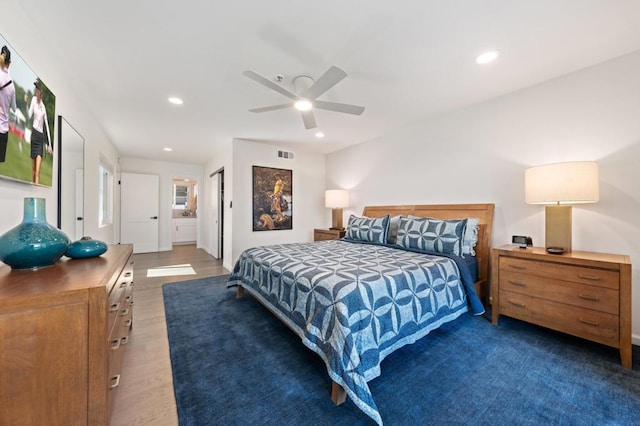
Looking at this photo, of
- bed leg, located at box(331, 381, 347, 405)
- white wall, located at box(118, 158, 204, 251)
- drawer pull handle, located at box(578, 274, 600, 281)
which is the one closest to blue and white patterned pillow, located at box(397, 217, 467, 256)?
drawer pull handle, located at box(578, 274, 600, 281)

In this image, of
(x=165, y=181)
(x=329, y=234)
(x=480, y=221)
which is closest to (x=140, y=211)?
(x=165, y=181)

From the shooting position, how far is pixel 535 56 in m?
2.16

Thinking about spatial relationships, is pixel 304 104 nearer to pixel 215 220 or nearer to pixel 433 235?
pixel 433 235

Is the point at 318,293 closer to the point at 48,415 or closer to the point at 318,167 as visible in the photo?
the point at 48,415

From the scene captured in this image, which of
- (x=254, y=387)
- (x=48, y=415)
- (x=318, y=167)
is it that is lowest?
(x=254, y=387)

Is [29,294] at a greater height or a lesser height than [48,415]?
greater

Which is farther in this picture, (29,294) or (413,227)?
(413,227)

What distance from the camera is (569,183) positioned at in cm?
211

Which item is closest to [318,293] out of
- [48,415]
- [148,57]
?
[48,415]

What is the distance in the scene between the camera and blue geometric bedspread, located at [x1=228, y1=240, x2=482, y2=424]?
1470 millimetres

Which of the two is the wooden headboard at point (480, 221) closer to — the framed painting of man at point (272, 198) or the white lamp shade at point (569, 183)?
the white lamp shade at point (569, 183)

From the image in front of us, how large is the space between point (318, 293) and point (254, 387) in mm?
731

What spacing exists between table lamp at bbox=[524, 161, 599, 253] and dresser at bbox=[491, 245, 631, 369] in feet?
0.66

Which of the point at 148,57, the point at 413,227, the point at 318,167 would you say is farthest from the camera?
the point at 318,167
